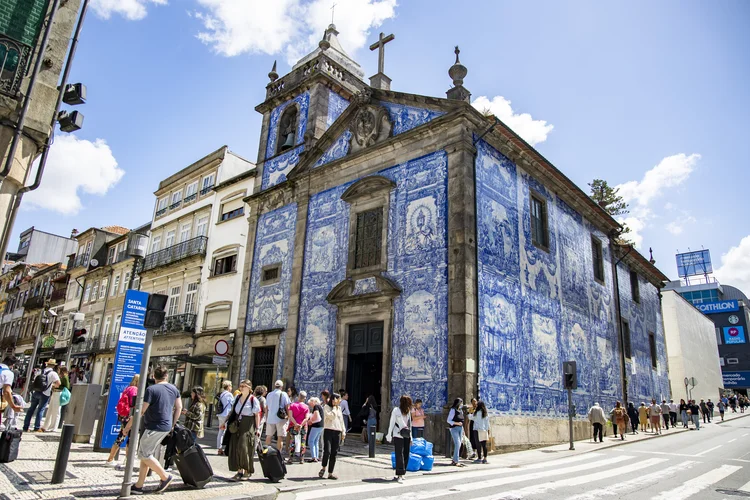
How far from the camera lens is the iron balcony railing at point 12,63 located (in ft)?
26.5

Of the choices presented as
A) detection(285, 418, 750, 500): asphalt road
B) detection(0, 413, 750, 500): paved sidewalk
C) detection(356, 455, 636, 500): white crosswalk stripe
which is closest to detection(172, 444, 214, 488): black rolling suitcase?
detection(0, 413, 750, 500): paved sidewalk

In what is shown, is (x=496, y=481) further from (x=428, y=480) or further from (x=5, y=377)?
(x=5, y=377)

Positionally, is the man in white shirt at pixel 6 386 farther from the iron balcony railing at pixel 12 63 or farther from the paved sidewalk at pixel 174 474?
the iron balcony railing at pixel 12 63

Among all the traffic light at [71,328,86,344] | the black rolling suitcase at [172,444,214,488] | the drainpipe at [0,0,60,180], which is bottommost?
the black rolling suitcase at [172,444,214,488]

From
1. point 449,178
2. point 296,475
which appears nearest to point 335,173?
point 449,178

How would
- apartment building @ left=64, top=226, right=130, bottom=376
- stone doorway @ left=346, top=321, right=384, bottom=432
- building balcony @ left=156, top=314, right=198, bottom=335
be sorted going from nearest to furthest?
stone doorway @ left=346, top=321, right=384, bottom=432
building balcony @ left=156, top=314, right=198, bottom=335
apartment building @ left=64, top=226, right=130, bottom=376

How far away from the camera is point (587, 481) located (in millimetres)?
8711

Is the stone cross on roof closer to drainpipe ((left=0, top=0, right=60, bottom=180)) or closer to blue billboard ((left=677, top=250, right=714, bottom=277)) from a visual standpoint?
drainpipe ((left=0, top=0, right=60, bottom=180))

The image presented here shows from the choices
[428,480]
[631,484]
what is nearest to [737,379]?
[631,484]

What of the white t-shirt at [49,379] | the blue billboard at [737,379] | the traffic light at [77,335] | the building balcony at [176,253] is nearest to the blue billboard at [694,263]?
the blue billboard at [737,379]

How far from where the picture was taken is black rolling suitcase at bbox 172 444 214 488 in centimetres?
663

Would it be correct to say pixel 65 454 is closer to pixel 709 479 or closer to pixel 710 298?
pixel 709 479

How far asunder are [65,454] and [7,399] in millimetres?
1557

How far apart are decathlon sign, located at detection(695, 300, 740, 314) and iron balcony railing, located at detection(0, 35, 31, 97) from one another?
7199 centimetres
